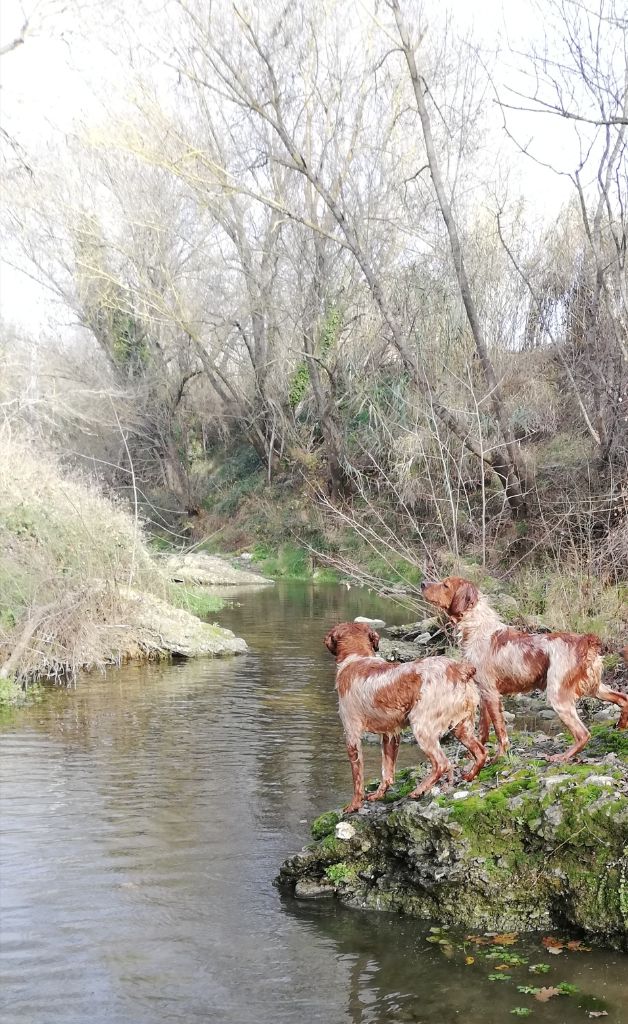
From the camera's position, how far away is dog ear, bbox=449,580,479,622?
650cm

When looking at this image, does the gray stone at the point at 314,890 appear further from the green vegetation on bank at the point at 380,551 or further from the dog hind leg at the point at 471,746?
the green vegetation on bank at the point at 380,551

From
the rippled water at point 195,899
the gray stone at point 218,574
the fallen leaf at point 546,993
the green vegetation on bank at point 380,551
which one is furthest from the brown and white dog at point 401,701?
the gray stone at point 218,574

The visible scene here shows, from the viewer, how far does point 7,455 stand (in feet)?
54.5

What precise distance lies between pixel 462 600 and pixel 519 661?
22.3 inches

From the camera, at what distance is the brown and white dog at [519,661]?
6.14 metres

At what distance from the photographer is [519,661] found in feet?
20.7

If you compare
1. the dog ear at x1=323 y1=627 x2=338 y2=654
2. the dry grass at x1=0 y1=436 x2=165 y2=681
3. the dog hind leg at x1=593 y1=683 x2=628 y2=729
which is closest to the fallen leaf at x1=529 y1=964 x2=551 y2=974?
the dog hind leg at x1=593 y1=683 x2=628 y2=729

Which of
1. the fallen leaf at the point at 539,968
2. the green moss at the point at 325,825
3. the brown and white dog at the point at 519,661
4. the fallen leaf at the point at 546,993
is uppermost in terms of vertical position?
the brown and white dog at the point at 519,661

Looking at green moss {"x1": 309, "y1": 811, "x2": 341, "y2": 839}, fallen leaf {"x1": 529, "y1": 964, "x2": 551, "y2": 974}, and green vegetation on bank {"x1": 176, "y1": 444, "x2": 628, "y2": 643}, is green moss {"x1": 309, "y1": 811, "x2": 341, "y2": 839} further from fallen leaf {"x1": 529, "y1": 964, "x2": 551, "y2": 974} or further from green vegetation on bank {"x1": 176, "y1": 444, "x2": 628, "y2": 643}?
green vegetation on bank {"x1": 176, "y1": 444, "x2": 628, "y2": 643}

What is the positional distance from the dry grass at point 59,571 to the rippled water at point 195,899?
1.66 m

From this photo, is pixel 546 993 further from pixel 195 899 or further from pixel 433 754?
pixel 195 899

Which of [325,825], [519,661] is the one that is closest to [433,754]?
[519,661]

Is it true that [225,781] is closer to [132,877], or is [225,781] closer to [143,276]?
[132,877]

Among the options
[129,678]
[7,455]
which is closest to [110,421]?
[7,455]
